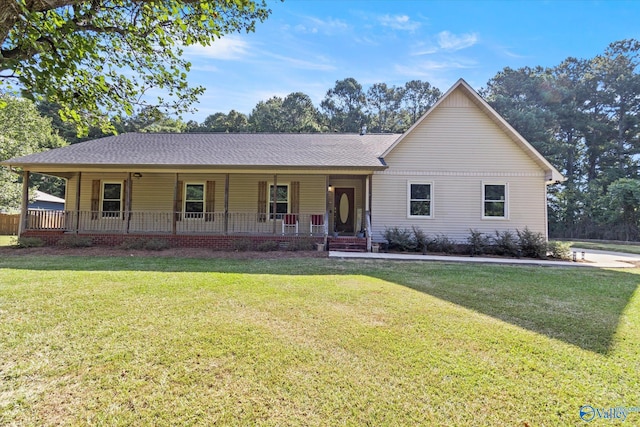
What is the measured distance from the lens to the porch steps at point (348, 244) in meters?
11.7

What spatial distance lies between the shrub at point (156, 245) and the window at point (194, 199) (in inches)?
97.2

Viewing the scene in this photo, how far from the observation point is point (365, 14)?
1149cm

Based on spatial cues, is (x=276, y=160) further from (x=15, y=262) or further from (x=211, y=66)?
(x=15, y=262)

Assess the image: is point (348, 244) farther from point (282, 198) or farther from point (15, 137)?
point (15, 137)

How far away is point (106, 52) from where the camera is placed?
18.0 feet

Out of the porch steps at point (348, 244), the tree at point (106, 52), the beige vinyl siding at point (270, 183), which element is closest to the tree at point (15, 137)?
the beige vinyl siding at point (270, 183)

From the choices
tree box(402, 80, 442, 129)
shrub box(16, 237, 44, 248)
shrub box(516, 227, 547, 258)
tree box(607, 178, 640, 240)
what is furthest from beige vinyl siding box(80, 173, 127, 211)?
tree box(402, 80, 442, 129)

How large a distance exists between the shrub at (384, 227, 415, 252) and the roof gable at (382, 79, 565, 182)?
321 centimetres

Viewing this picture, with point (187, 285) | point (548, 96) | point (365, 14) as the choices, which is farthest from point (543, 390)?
point (548, 96)

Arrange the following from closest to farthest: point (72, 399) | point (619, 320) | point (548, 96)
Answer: point (72, 399)
point (619, 320)
point (548, 96)

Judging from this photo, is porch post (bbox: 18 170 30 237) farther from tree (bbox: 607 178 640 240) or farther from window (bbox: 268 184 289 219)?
tree (bbox: 607 178 640 240)

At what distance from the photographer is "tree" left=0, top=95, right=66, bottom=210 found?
21.6 meters

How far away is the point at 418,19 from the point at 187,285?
12.6 metres

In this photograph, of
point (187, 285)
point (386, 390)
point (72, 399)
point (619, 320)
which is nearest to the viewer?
point (72, 399)
